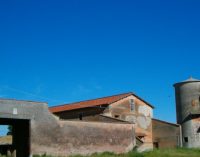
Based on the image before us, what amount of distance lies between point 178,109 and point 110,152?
14.4m

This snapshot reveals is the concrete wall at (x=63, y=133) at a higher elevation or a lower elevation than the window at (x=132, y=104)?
lower

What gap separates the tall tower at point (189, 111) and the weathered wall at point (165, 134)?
129 cm

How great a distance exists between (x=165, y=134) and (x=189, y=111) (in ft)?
13.0

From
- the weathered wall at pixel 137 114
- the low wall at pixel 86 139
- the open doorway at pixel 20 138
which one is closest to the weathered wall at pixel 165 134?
the weathered wall at pixel 137 114

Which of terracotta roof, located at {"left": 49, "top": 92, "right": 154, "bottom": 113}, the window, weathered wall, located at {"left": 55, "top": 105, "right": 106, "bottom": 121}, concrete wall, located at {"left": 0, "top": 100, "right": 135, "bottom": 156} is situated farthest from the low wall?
the window

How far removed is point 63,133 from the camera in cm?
3391

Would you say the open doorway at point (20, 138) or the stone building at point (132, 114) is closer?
the open doorway at point (20, 138)

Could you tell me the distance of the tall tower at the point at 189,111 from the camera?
1797 inches

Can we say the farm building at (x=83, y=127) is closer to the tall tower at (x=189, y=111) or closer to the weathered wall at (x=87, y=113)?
the weathered wall at (x=87, y=113)

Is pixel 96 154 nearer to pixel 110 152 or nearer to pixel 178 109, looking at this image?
pixel 110 152

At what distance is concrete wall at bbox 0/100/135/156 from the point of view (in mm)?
31656

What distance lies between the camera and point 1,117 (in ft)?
100

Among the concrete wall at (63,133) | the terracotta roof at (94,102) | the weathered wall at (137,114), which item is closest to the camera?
the concrete wall at (63,133)

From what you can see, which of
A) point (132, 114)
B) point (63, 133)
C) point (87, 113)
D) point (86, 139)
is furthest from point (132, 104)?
point (63, 133)
